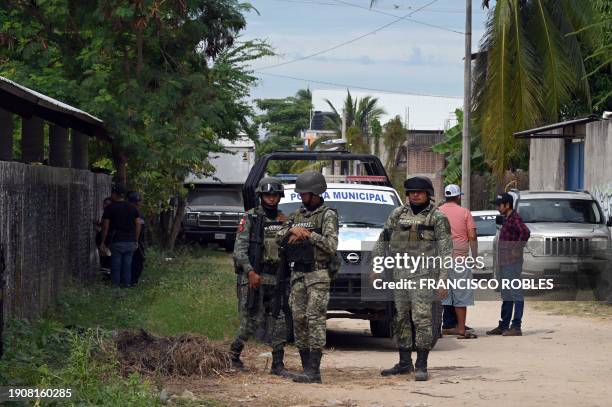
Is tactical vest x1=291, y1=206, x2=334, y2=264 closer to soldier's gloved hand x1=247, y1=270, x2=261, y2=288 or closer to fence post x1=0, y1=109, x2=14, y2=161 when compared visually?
soldier's gloved hand x1=247, y1=270, x2=261, y2=288

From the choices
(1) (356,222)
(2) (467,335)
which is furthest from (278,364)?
(2) (467,335)

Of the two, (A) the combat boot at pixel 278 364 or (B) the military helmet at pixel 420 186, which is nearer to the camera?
(A) the combat boot at pixel 278 364

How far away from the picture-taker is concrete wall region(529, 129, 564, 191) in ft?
104

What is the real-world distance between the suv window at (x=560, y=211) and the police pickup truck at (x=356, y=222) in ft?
17.5

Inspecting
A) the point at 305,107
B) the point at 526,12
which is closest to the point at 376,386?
the point at 526,12

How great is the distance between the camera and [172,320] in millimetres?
15484

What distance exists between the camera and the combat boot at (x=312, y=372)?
36.3 ft

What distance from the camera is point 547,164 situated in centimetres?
3322

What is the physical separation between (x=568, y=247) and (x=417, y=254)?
10038 mm

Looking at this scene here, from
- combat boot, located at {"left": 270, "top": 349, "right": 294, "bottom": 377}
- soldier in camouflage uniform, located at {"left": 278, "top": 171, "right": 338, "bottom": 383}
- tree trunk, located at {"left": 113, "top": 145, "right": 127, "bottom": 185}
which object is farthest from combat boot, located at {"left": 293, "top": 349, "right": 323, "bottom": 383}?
tree trunk, located at {"left": 113, "top": 145, "right": 127, "bottom": 185}

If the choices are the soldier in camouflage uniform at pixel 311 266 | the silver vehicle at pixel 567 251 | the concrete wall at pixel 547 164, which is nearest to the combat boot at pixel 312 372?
the soldier in camouflage uniform at pixel 311 266

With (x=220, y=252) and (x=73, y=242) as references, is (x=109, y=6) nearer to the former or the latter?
(x=73, y=242)

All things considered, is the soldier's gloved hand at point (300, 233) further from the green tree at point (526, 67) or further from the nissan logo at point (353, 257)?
the green tree at point (526, 67)

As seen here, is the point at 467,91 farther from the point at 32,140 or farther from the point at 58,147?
the point at 32,140
